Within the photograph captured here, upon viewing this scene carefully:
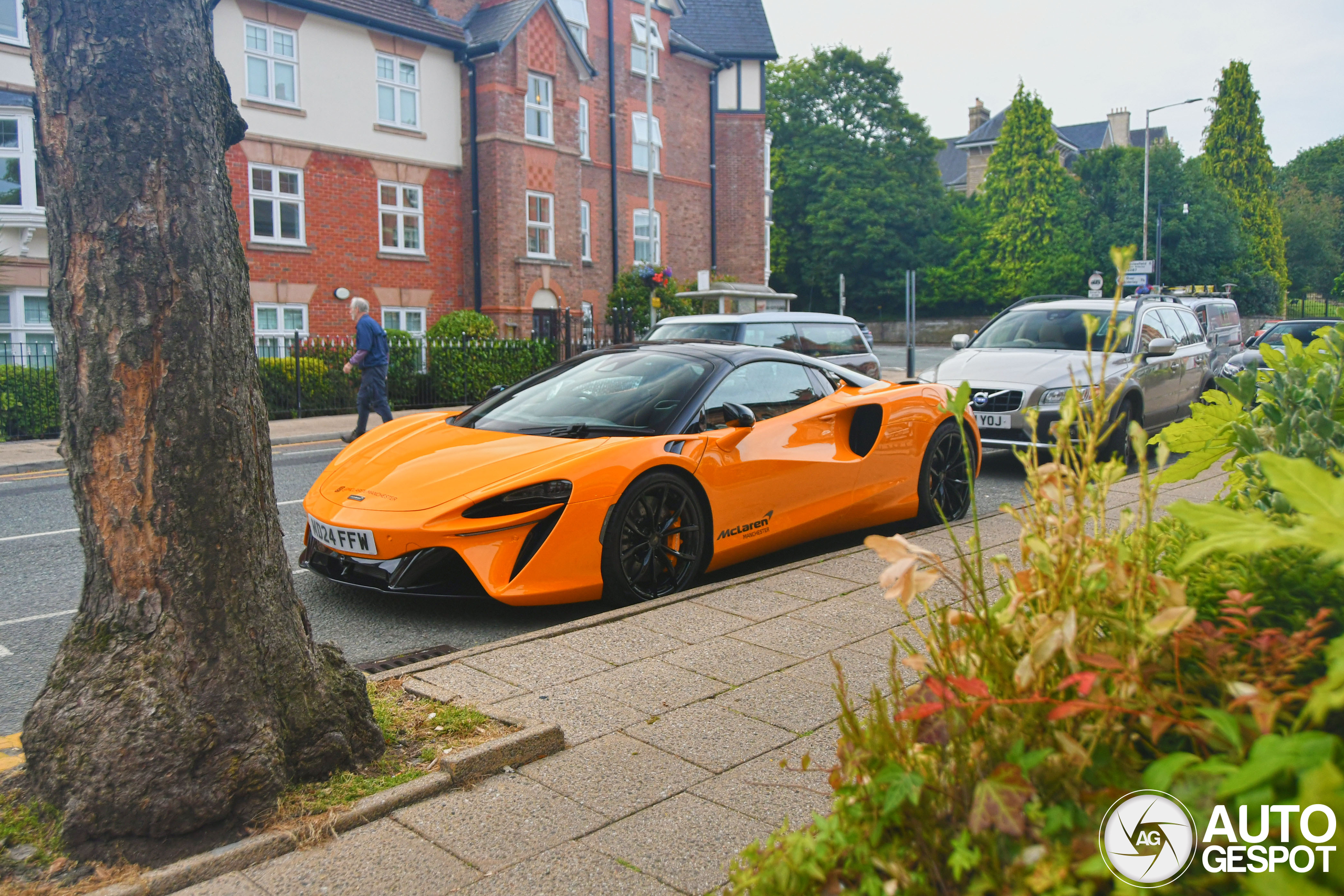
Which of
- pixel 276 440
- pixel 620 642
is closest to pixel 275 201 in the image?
pixel 276 440

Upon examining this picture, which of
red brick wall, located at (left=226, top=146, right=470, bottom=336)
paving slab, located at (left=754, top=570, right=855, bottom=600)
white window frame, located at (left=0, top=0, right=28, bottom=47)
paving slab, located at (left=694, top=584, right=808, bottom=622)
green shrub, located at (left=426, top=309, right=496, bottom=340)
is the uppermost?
white window frame, located at (left=0, top=0, right=28, bottom=47)

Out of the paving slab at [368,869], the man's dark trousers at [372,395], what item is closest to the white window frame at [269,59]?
the man's dark trousers at [372,395]

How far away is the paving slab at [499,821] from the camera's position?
286 cm

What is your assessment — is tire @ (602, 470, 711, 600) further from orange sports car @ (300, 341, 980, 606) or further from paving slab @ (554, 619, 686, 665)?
paving slab @ (554, 619, 686, 665)

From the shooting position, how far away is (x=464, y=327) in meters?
23.9

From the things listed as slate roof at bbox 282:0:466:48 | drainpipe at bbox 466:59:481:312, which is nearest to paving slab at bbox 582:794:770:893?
slate roof at bbox 282:0:466:48

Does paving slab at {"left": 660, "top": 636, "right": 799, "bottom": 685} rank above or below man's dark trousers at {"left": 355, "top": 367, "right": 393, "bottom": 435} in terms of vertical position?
below

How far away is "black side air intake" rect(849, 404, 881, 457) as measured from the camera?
7.18 meters

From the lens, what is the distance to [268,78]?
2467 cm

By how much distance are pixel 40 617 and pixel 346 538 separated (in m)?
1.83

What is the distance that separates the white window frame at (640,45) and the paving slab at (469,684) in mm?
33296

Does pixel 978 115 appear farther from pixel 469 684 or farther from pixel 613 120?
pixel 469 684

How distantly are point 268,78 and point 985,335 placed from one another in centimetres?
1929

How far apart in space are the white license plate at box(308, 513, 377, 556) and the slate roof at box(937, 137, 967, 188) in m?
82.3
